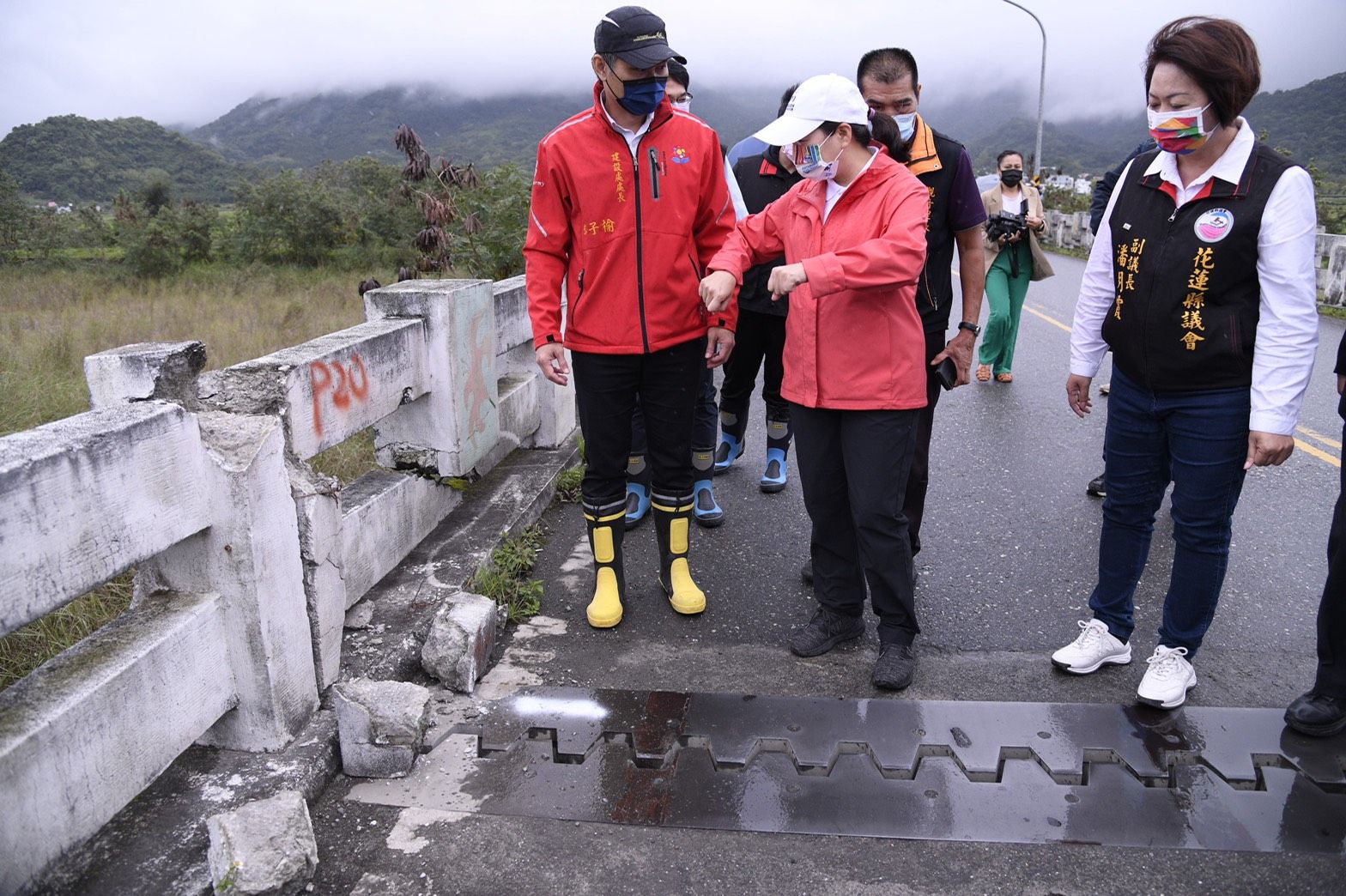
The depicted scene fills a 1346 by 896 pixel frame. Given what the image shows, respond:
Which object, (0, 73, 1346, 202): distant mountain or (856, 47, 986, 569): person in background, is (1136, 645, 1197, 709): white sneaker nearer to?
(856, 47, 986, 569): person in background

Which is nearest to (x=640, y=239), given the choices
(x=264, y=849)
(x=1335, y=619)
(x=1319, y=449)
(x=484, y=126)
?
(x=264, y=849)

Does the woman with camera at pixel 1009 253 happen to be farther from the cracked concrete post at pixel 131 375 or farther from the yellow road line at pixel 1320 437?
the cracked concrete post at pixel 131 375

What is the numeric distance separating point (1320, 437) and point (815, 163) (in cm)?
526

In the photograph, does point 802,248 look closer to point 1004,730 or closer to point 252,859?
point 1004,730

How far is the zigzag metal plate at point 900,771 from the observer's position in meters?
2.64

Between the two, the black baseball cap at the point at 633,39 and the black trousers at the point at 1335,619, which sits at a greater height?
the black baseball cap at the point at 633,39

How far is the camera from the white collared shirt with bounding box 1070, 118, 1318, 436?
2.72 meters

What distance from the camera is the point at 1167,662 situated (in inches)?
126

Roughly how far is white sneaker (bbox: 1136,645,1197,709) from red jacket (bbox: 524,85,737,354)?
1957 millimetres

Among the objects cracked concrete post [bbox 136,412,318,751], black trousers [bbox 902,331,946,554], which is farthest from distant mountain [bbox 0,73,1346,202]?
cracked concrete post [bbox 136,412,318,751]

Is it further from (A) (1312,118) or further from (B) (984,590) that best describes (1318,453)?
(A) (1312,118)

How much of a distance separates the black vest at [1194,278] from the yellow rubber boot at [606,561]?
1984mm

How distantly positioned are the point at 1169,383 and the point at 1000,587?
57.8 inches

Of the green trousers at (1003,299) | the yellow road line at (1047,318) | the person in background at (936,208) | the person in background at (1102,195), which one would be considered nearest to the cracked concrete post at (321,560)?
the person in background at (936,208)
